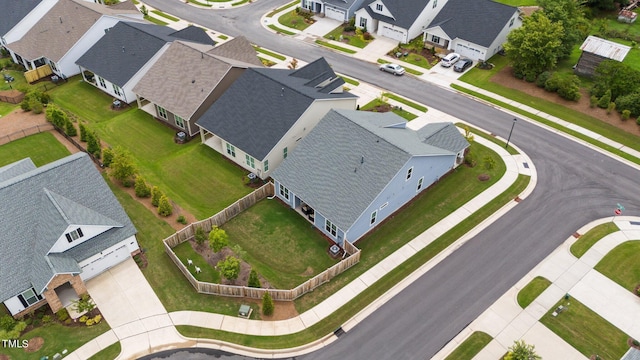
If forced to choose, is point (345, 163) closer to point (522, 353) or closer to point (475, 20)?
point (522, 353)

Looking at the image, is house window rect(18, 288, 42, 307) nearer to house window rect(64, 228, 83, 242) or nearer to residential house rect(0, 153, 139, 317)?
residential house rect(0, 153, 139, 317)

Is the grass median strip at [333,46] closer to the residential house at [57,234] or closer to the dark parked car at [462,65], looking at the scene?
the dark parked car at [462,65]

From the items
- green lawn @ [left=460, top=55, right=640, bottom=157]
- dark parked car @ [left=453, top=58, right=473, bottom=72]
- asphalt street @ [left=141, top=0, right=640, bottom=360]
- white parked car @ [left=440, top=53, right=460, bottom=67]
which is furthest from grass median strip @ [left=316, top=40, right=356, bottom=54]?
green lawn @ [left=460, top=55, right=640, bottom=157]

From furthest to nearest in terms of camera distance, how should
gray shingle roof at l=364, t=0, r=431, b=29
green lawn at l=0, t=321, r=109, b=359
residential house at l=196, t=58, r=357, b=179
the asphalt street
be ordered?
1. gray shingle roof at l=364, t=0, r=431, b=29
2. residential house at l=196, t=58, r=357, b=179
3. the asphalt street
4. green lawn at l=0, t=321, r=109, b=359

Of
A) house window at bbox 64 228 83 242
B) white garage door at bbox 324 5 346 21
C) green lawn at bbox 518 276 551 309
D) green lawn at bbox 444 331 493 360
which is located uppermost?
white garage door at bbox 324 5 346 21

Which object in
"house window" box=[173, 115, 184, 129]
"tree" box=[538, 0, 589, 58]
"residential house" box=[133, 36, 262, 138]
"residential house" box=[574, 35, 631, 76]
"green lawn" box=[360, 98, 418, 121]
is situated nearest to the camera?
"residential house" box=[133, 36, 262, 138]

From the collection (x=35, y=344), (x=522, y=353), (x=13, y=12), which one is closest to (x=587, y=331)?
(x=522, y=353)

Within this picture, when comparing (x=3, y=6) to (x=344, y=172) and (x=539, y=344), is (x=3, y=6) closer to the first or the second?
(x=344, y=172)
